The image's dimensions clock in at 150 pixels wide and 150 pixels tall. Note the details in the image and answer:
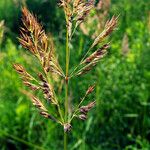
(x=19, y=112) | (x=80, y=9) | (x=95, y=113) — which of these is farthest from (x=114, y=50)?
(x=80, y=9)

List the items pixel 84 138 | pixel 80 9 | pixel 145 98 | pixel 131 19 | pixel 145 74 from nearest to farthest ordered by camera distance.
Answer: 1. pixel 80 9
2. pixel 84 138
3. pixel 145 98
4. pixel 145 74
5. pixel 131 19

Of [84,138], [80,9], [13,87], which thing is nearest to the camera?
[80,9]

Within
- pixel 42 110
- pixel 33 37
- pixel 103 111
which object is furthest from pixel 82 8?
pixel 103 111

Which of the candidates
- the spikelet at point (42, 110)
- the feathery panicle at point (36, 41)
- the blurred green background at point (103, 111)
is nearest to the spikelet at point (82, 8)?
the feathery panicle at point (36, 41)

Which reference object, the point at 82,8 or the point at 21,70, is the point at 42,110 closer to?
the point at 21,70

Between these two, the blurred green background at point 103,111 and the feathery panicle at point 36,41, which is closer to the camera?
the feathery panicle at point 36,41

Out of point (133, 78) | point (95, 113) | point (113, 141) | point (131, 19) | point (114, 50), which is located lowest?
point (113, 141)

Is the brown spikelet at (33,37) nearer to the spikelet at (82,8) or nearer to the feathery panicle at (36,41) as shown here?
the feathery panicle at (36,41)

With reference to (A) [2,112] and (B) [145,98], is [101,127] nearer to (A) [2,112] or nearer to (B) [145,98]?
(B) [145,98]

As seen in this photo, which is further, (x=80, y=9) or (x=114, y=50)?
(x=114, y=50)

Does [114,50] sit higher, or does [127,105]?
[114,50]

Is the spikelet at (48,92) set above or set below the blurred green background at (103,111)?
above
